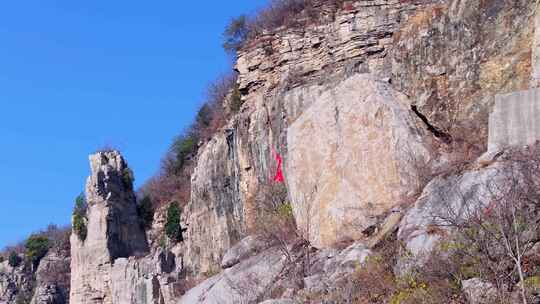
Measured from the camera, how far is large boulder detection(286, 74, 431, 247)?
2328cm

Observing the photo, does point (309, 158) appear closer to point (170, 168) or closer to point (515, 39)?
point (515, 39)

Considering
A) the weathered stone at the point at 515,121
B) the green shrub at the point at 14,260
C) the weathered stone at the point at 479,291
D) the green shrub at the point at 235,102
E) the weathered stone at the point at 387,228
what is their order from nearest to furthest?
the weathered stone at the point at 479,291, the weathered stone at the point at 515,121, the weathered stone at the point at 387,228, the green shrub at the point at 235,102, the green shrub at the point at 14,260

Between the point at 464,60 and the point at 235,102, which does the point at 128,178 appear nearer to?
the point at 235,102

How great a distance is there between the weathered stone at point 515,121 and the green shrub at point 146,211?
20.9 m

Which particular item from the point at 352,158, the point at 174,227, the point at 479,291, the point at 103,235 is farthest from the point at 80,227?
the point at 479,291

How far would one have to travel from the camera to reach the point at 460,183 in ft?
67.4

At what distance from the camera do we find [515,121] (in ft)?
68.4

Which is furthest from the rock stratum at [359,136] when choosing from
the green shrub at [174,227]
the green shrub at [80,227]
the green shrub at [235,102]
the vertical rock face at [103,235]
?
the green shrub at [80,227]

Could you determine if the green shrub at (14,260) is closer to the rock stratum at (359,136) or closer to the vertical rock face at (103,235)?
the vertical rock face at (103,235)

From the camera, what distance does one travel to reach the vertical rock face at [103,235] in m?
36.8

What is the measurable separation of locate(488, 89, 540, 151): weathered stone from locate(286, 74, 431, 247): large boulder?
223 cm

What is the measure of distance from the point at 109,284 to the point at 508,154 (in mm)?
19652

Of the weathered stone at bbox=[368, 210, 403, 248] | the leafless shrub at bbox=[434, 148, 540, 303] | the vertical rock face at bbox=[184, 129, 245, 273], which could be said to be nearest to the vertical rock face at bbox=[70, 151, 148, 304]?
the vertical rock face at bbox=[184, 129, 245, 273]

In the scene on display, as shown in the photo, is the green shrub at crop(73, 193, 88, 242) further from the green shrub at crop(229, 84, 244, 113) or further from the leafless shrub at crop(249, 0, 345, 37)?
the leafless shrub at crop(249, 0, 345, 37)
